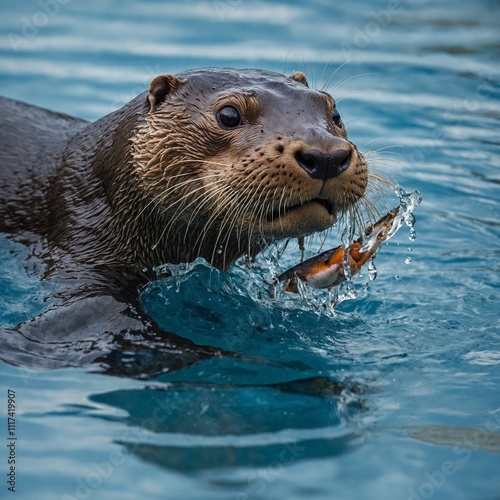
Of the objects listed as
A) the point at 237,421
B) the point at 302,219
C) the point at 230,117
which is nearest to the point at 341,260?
the point at 302,219

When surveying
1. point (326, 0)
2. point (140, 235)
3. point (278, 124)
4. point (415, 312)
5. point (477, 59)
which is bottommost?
point (415, 312)

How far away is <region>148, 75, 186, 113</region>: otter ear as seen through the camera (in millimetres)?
5918

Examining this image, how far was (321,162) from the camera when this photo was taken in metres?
5.20

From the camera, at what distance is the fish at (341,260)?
18.7ft

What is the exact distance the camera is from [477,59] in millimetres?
12961

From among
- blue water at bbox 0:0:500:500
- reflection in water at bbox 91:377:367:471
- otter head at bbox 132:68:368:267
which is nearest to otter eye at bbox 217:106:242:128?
otter head at bbox 132:68:368:267

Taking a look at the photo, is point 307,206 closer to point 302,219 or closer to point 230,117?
point 302,219

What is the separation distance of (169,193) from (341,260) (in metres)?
1.11

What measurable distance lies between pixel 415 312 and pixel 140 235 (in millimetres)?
2016

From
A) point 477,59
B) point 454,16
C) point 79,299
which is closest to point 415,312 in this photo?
point 79,299

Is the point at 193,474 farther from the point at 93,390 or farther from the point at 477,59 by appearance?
the point at 477,59

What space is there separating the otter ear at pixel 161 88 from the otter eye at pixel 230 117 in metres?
0.40

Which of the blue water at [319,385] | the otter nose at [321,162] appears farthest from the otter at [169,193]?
the blue water at [319,385]

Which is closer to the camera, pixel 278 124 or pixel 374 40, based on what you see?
pixel 278 124
